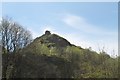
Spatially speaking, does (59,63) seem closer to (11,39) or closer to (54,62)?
(54,62)

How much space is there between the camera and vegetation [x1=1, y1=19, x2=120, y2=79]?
22047mm

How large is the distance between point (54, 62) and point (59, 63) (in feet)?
1.60

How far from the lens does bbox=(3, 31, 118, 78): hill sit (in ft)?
73.7

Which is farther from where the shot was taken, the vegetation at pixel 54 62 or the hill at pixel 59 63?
the hill at pixel 59 63

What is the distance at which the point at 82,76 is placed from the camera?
79.2ft

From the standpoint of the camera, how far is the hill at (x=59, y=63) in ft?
73.7

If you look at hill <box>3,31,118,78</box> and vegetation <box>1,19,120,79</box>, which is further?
hill <box>3,31,118,78</box>

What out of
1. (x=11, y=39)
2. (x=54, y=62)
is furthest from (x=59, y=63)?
(x=11, y=39)

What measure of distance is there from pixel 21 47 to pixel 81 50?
5.38 m

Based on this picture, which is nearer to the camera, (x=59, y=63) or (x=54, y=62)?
(x=59, y=63)

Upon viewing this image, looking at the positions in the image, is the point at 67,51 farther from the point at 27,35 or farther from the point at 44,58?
the point at 27,35

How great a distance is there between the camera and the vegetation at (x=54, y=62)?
22047 millimetres

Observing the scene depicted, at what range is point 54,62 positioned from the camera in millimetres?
26859

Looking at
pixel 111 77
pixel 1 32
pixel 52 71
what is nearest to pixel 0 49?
pixel 1 32
